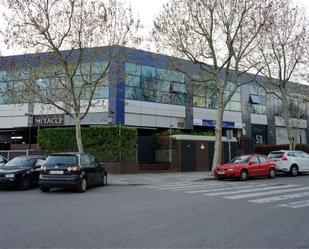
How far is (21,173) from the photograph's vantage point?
16547 millimetres

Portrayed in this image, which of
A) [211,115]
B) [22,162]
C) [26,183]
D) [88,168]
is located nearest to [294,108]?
[211,115]

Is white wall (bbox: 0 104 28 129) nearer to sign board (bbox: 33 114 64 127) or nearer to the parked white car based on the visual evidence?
sign board (bbox: 33 114 64 127)

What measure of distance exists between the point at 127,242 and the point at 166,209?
3848mm

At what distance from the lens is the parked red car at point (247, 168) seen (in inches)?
830

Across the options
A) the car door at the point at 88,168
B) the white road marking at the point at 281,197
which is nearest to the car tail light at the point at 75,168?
the car door at the point at 88,168

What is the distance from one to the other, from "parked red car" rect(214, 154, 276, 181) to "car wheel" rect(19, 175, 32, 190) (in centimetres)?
1015

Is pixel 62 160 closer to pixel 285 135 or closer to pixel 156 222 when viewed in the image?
pixel 156 222

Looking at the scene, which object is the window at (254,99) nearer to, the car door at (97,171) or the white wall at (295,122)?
the white wall at (295,122)

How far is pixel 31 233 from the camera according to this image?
7508mm

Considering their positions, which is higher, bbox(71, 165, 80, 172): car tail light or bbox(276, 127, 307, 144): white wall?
bbox(276, 127, 307, 144): white wall

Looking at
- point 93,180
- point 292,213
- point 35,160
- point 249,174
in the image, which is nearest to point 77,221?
point 292,213

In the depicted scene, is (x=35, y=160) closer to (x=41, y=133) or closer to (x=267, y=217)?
(x=41, y=133)

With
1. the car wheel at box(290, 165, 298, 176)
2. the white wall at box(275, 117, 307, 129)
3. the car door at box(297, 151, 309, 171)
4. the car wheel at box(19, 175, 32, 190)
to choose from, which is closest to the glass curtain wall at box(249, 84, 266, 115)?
the white wall at box(275, 117, 307, 129)

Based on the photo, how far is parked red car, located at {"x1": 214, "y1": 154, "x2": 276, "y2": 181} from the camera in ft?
69.2
